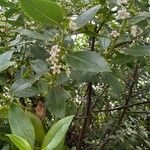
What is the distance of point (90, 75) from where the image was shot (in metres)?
0.89

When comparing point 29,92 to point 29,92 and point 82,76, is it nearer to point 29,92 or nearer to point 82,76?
point 29,92

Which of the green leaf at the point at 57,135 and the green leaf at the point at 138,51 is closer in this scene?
the green leaf at the point at 57,135

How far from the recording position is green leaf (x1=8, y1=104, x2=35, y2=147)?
0.60m

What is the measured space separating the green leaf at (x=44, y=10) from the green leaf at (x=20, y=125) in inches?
6.2

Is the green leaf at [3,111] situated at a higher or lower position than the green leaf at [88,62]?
lower

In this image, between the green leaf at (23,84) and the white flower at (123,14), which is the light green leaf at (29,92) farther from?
the white flower at (123,14)

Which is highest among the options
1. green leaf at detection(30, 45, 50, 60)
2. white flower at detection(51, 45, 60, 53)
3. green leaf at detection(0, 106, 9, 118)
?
white flower at detection(51, 45, 60, 53)

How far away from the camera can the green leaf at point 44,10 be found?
0.63 m

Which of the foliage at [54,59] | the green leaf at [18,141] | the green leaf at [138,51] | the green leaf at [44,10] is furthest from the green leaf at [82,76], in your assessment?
the green leaf at [18,141]

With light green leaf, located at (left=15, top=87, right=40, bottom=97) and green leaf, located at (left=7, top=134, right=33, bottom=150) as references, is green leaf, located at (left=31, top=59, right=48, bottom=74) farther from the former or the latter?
green leaf, located at (left=7, top=134, right=33, bottom=150)

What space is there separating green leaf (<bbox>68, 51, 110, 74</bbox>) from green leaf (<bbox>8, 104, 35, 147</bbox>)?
153 millimetres

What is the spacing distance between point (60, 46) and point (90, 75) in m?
0.17

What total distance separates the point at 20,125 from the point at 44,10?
19 centimetres

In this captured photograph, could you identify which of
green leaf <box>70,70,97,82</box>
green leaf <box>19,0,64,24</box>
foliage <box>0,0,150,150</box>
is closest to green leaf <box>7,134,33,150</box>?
foliage <box>0,0,150,150</box>
